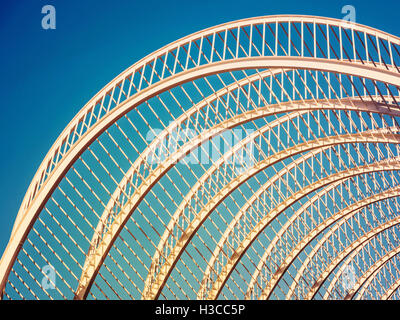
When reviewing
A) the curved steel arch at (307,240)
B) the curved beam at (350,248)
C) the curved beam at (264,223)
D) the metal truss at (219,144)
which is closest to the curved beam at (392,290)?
the curved beam at (350,248)

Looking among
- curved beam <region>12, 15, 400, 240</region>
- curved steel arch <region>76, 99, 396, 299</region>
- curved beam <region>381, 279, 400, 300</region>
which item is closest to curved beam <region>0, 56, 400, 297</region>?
curved steel arch <region>76, 99, 396, 299</region>

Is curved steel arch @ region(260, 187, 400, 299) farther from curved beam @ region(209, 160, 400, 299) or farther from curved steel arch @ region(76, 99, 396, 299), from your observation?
curved steel arch @ region(76, 99, 396, 299)

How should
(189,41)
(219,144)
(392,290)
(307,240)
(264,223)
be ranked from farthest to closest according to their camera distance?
(392,290)
(307,240)
(264,223)
(219,144)
(189,41)

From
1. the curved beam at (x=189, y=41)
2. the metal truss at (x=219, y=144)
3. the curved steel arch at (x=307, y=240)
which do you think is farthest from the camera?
the curved steel arch at (x=307, y=240)

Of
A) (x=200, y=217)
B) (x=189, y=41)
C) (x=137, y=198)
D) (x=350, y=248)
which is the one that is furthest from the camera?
(x=350, y=248)

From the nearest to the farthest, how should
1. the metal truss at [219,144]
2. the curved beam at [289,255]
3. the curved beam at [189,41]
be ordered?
the curved beam at [189,41], the metal truss at [219,144], the curved beam at [289,255]

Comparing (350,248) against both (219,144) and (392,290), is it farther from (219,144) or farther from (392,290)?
(219,144)

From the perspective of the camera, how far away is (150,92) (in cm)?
2478

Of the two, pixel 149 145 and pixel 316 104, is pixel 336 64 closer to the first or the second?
pixel 316 104

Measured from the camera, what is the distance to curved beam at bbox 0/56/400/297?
63.4 feet

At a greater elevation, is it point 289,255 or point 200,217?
point 289,255

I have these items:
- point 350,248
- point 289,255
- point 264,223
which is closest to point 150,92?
point 264,223

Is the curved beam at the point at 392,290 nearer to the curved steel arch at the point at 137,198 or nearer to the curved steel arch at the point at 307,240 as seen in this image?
the curved steel arch at the point at 307,240

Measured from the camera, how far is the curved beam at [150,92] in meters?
19.3
